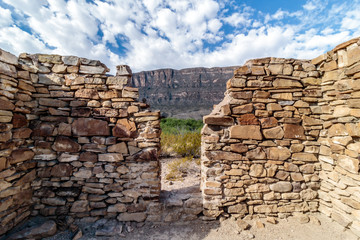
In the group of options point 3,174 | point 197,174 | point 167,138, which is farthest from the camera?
point 167,138

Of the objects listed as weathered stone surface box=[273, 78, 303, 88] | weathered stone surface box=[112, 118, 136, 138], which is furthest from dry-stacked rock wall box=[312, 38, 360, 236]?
weathered stone surface box=[112, 118, 136, 138]

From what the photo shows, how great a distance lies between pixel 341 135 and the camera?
2717mm

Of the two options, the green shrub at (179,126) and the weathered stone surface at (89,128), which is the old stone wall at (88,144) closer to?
the weathered stone surface at (89,128)

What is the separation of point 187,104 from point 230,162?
2528 centimetres

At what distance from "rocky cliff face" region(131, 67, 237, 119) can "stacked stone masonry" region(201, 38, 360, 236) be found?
A: 19.9 meters

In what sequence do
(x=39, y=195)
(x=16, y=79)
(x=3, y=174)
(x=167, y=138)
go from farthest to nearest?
1. (x=167, y=138)
2. (x=39, y=195)
3. (x=16, y=79)
4. (x=3, y=174)

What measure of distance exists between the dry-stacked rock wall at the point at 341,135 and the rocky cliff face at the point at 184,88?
20092mm

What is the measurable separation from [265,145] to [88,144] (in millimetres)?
3272

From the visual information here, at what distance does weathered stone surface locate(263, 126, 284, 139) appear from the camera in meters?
3.03

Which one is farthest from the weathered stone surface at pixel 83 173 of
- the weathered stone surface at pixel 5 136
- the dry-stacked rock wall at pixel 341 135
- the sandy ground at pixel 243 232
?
the dry-stacked rock wall at pixel 341 135

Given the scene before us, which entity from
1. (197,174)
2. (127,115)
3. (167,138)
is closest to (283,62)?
(127,115)

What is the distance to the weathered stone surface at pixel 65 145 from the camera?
116 inches

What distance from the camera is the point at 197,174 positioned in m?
5.25

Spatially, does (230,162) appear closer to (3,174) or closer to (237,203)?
(237,203)
